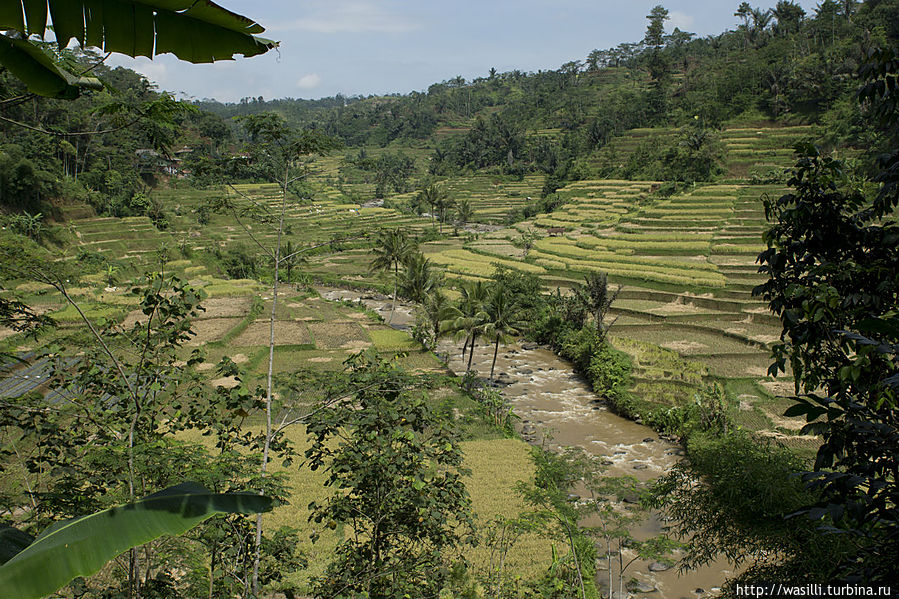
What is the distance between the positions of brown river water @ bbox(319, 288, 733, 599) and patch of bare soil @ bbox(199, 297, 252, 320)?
8680 millimetres

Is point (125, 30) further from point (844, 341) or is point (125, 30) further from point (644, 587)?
point (644, 587)

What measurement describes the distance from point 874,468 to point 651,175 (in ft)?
141

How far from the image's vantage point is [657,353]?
17.9 m

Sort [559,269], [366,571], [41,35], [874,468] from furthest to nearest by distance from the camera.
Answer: [559,269]
[366,571]
[874,468]
[41,35]

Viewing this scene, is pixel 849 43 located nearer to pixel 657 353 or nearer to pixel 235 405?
pixel 657 353

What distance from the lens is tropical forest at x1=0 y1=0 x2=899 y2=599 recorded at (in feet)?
8.52

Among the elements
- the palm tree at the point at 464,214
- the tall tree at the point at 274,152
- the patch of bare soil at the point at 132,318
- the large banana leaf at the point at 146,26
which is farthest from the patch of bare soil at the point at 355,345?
the palm tree at the point at 464,214

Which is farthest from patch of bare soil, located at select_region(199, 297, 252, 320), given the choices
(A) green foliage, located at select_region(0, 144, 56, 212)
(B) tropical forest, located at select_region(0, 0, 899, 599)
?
(A) green foliage, located at select_region(0, 144, 56, 212)

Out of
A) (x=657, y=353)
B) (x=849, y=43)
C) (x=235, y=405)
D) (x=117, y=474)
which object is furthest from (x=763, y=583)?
(x=849, y=43)

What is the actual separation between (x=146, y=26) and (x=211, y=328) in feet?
67.7

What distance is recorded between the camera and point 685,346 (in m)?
18.5

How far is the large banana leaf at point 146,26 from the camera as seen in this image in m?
1.57

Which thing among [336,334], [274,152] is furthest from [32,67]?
[336,334]

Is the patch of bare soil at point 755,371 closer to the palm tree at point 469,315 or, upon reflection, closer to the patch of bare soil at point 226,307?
the palm tree at point 469,315
